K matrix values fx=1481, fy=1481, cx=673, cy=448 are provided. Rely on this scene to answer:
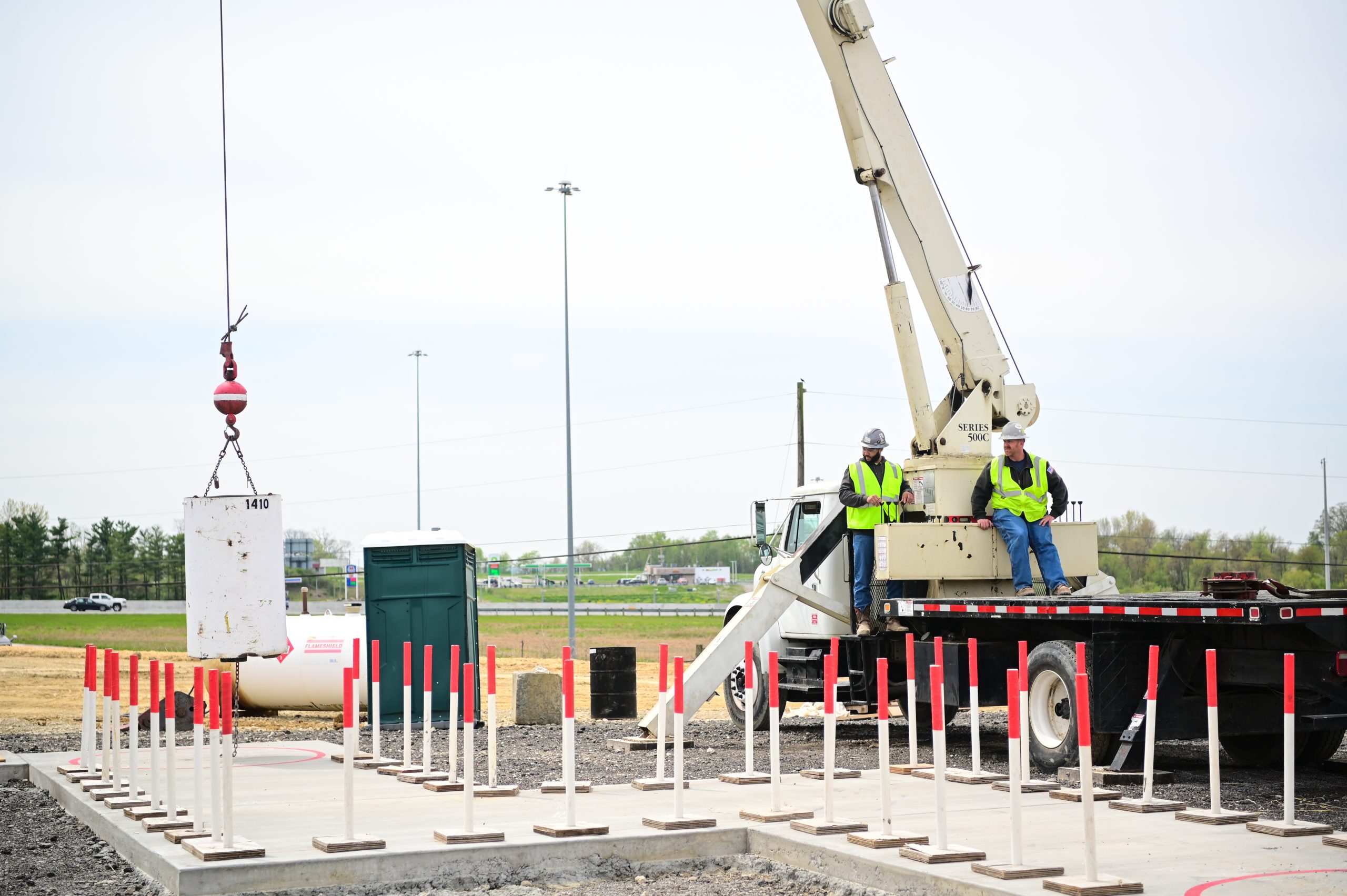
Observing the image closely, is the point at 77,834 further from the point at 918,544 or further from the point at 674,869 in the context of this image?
the point at 918,544

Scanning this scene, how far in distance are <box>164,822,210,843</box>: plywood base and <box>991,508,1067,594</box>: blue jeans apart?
8328 millimetres

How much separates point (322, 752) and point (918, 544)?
21.4 ft

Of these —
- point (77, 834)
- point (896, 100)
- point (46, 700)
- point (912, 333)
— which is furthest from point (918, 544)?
point (46, 700)

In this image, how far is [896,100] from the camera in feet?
53.1

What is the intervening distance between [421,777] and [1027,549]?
623 cm

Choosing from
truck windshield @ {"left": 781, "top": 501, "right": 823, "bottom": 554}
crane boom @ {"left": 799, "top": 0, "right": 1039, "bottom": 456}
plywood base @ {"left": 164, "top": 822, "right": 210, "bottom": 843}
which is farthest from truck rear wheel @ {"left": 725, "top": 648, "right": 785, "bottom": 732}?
plywood base @ {"left": 164, "top": 822, "right": 210, "bottom": 843}

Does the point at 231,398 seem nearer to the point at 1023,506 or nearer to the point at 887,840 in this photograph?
the point at 887,840

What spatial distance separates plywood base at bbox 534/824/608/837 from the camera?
8.98 meters

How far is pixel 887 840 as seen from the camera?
28.4ft

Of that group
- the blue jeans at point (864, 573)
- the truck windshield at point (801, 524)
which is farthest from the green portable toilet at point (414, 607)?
the blue jeans at point (864, 573)

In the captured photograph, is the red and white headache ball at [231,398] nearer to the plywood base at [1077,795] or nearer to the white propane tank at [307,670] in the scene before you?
the plywood base at [1077,795]

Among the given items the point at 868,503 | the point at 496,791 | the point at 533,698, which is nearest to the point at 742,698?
the point at 533,698

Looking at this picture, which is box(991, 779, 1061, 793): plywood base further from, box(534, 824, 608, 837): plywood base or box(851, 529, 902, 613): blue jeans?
box(851, 529, 902, 613): blue jeans

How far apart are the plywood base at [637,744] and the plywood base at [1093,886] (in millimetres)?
8322
